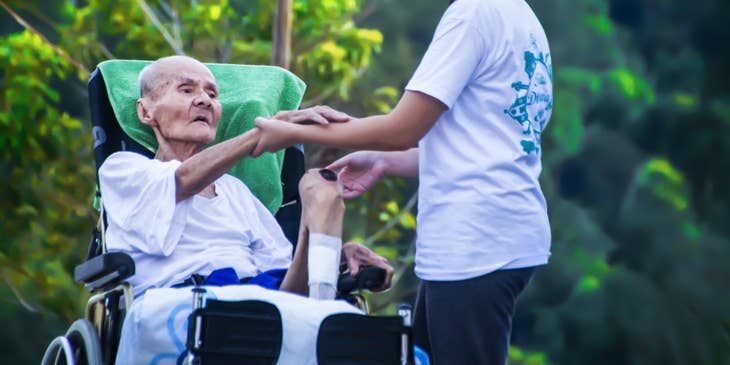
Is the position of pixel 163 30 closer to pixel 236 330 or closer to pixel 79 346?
pixel 79 346

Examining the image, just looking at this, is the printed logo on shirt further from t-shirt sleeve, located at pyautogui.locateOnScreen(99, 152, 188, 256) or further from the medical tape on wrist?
t-shirt sleeve, located at pyautogui.locateOnScreen(99, 152, 188, 256)

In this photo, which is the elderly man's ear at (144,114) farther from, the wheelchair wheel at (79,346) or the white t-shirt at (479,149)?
the white t-shirt at (479,149)

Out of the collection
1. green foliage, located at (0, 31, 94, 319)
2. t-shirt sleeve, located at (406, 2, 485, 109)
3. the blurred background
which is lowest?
the blurred background

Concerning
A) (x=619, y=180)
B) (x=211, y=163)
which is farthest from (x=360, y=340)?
(x=619, y=180)

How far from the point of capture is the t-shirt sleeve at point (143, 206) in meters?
2.91

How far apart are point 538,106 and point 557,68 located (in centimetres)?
1451

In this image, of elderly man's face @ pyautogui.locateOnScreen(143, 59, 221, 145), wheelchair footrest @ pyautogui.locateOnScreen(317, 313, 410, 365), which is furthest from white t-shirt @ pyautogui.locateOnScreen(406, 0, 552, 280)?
elderly man's face @ pyautogui.locateOnScreen(143, 59, 221, 145)

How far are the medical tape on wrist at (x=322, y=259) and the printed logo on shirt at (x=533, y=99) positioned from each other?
0.48m

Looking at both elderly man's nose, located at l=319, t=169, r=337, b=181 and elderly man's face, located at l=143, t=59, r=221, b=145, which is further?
elderly man's face, located at l=143, t=59, r=221, b=145

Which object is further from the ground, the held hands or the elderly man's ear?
the held hands

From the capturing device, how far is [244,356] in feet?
7.99

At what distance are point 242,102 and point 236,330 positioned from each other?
1.18 m

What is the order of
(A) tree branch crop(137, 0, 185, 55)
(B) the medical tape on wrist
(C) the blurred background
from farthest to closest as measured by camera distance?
1. (C) the blurred background
2. (A) tree branch crop(137, 0, 185, 55)
3. (B) the medical tape on wrist

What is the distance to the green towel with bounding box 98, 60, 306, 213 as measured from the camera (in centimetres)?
338
